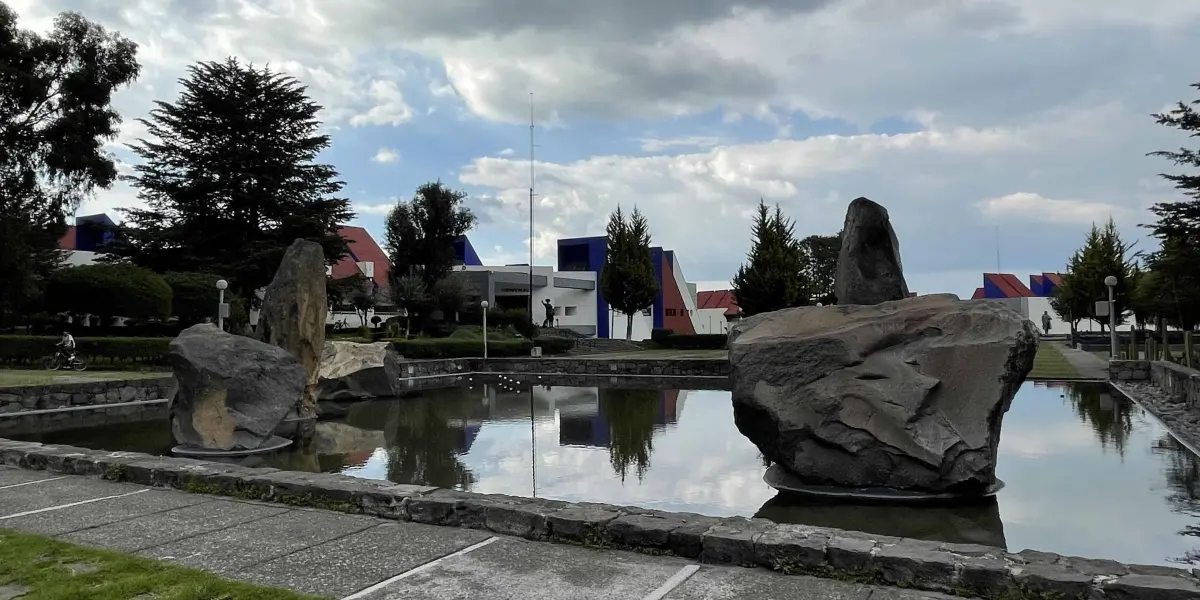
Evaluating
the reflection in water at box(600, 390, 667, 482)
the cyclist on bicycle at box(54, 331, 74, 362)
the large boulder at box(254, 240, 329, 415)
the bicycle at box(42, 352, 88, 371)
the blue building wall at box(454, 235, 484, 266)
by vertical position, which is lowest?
the reflection in water at box(600, 390, 667, 482)

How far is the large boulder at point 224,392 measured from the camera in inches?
417

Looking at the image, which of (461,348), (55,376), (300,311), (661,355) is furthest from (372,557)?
(661,355)

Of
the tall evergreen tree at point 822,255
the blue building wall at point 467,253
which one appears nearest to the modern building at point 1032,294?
Answer: the tall evergreen tree at point 822,255

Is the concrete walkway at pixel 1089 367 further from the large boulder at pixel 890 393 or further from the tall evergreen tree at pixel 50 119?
the tall evergreen tree at pixel 50 119

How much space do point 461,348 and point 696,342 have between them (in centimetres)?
1582

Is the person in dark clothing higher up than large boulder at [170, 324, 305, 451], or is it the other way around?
the person in dark clothing

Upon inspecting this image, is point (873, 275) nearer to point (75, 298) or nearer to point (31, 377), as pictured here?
point (31, 377)

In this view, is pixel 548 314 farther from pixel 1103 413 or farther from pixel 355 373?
pixel 1103 413

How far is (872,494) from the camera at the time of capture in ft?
24.0

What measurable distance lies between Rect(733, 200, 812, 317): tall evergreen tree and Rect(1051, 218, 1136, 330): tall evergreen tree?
14.3 m

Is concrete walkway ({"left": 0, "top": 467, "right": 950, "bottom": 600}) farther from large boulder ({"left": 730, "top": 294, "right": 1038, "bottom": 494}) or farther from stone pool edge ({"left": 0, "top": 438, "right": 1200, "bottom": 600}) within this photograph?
large boulder ({"left": 730, "top": 294, "right": 1038, "bottom": 494})

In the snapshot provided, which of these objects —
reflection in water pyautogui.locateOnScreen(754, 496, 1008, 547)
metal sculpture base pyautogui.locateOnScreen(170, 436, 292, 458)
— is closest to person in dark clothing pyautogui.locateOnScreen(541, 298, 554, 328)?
metal sculpture base pyautogui.locateOnScreen(170, 436, 292, 458)

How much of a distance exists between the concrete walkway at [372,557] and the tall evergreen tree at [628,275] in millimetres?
38083

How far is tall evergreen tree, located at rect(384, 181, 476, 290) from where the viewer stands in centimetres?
4481
